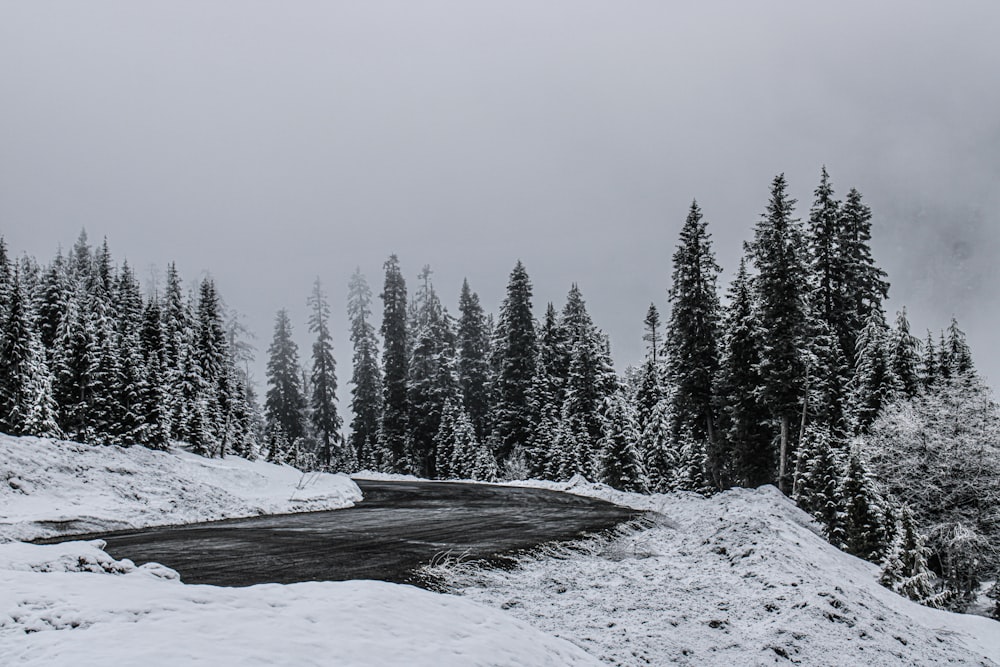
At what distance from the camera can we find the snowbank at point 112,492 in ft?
54.5

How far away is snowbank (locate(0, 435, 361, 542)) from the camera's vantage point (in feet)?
54.5

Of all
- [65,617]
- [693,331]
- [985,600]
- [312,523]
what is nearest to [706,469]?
[693,331]

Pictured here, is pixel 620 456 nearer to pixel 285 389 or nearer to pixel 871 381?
pixel 871 381

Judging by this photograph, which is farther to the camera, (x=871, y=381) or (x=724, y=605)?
(x=871, y=381)

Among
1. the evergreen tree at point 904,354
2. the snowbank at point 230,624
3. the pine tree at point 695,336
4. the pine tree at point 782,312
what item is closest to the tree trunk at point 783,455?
the pine tree at point 782,312

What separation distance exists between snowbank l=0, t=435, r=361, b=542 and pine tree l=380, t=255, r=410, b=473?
33.3 metres

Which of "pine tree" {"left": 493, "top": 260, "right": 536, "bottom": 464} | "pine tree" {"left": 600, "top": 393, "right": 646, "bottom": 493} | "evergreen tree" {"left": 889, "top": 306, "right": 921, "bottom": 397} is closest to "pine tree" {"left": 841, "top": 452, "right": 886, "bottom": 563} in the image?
Result: "pine tree" {"left": 600, "top": 393, "right": 646, "bottom": 493}

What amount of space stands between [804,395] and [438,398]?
31764 mm

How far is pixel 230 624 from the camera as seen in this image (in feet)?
17.6

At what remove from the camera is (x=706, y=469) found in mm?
39625

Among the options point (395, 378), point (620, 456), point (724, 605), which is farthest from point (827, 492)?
point (395, 378)

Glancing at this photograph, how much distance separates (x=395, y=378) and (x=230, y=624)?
5642cm

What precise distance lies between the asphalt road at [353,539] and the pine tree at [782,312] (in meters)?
13.3

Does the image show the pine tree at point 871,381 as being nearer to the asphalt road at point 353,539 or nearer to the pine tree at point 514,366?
the asphalt road at point 353,539
